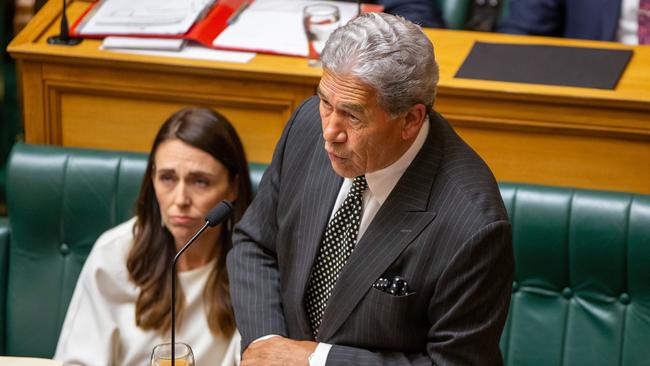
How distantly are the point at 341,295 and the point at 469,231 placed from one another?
A: 0.33 m

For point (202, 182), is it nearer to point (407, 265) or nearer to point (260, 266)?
point (260, 266)

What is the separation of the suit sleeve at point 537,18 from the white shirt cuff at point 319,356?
2.32m

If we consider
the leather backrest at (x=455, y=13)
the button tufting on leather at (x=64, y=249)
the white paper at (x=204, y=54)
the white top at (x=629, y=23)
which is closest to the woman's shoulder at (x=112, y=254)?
the button tufting on leather at (x=64, y=249)

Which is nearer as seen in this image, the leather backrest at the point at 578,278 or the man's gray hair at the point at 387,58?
the man's gray hair at the point at 387,58

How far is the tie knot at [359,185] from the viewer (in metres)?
2.29

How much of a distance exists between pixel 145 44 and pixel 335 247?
4.47 ft

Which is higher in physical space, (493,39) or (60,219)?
(493,39)

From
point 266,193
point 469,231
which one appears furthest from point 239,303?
point 469,231

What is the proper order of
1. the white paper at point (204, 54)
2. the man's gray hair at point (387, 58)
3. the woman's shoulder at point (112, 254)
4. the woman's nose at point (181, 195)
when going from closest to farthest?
the man's gray hair at point (387, 58) → the woman's nose at point (181, 195) → the woman's shoulder at point (112, 254) → the white paper at point (204, 54)

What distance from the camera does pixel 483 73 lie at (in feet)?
10.8

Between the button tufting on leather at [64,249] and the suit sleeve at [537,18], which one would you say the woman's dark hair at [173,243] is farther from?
the suit sleeve at [537,18]

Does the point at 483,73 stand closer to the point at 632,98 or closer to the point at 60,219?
the point at 632,98

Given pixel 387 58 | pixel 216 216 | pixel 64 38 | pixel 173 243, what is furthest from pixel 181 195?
pixel 387 58

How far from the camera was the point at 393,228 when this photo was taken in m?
2.20
